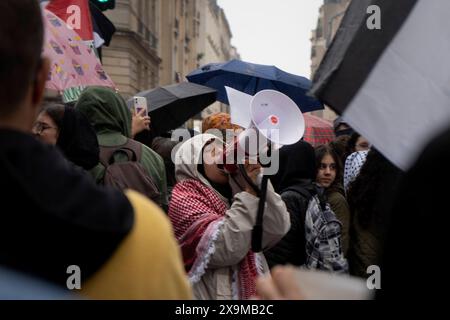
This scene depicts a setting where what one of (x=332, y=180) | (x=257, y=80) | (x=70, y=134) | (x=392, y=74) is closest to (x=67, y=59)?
(x=70, y=134)

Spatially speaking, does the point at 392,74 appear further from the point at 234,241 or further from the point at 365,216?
the point at 365,216

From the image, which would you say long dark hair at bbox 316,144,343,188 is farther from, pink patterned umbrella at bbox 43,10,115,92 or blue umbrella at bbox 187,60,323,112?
blue umbrella at bbox 187,60,323,112

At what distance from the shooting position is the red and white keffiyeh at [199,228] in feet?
9.38

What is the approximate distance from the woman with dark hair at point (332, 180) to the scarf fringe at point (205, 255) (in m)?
1.33

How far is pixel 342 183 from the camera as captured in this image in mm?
4621

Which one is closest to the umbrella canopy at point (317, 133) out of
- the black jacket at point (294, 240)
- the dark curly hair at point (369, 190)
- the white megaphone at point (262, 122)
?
the black jacket at point (294, 240)

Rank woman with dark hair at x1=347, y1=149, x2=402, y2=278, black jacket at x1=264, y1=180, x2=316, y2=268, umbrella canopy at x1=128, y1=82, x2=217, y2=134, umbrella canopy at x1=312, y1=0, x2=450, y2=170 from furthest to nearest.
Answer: umbrella canopy at x1=128, y1=82, x2=217, y2=134
black jacket at x1=264, y1=180, x2=316, y2=268
woman with dark hair at x1=347, y1=149, x2=402, y2=278
umbrella canopy at x1=312, y1=0, x2=450, y2=170

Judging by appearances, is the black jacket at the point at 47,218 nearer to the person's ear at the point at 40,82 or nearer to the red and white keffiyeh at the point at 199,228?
Answer: the person's ear at the point at 40,82

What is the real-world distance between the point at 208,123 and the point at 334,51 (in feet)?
6.06

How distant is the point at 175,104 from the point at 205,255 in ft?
→ 12.4

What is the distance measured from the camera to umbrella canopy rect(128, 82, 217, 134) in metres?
6.45

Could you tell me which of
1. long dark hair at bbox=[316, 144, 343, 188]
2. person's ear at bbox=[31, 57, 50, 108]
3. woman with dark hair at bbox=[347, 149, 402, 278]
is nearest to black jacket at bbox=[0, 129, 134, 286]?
person's ear at bbox=[31, 57, 50, 108]

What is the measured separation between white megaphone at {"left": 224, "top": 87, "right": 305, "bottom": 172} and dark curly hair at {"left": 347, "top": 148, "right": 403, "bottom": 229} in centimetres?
47
